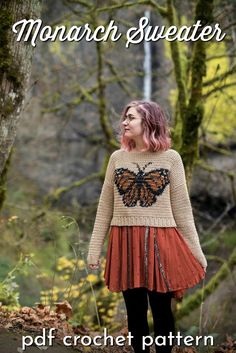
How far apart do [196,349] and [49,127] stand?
41.3 ft

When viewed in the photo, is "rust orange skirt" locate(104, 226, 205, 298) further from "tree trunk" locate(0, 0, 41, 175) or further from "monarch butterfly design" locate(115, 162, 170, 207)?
"tree trunk" locate(0, 0, 41, 175)

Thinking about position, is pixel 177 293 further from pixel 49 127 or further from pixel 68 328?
pixel 49 127

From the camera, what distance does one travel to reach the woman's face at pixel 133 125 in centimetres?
366

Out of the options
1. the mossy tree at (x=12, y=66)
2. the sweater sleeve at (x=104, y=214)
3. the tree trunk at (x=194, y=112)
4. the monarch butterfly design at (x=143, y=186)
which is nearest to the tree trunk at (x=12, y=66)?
the mossy tree at (x=12, y=66)

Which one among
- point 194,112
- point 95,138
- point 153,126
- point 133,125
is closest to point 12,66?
point 133,125

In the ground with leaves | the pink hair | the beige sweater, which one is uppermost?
the pink hair

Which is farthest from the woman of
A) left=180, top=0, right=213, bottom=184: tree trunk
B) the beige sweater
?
left=180, top=0, right=213, bottom=184: tree trunk

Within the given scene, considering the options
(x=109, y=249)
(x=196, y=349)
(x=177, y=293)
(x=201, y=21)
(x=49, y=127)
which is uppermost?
(x=49, y=127)

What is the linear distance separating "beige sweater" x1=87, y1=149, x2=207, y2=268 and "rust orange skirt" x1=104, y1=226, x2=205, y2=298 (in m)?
0.06

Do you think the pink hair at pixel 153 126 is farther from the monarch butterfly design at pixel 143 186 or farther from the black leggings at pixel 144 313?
the black leggings at pixel 144 313

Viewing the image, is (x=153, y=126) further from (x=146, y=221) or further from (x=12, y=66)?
(x=12, y=66)

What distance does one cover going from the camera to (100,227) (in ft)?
12.4

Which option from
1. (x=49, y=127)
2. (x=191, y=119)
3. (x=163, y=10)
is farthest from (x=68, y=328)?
(x=49, y=127)

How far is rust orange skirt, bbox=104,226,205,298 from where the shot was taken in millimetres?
3480
